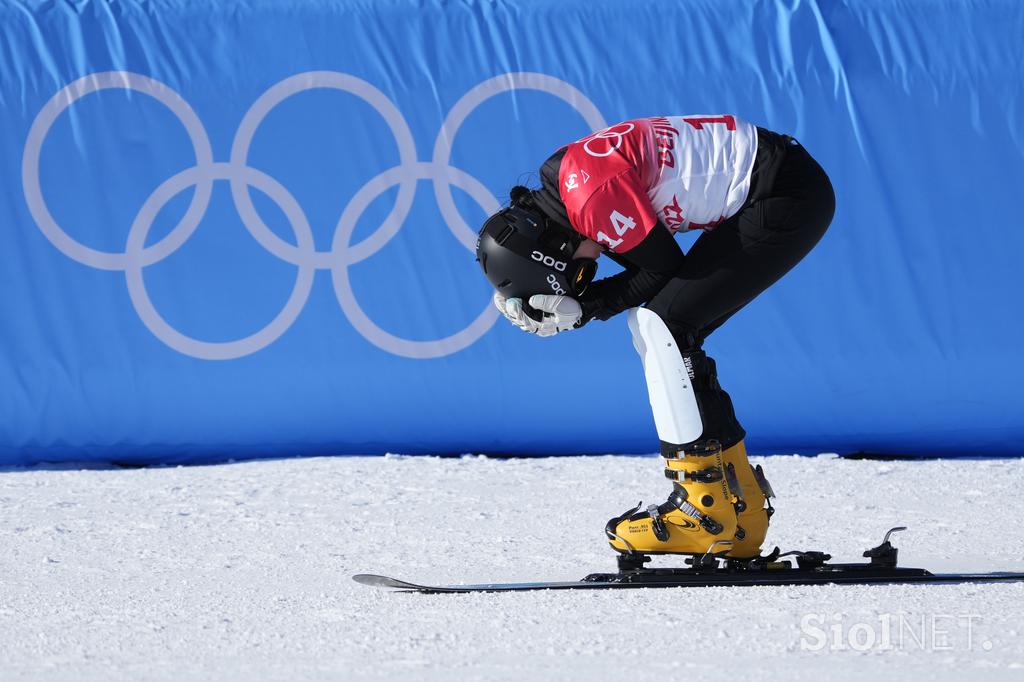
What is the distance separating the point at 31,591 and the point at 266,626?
93 centimetres

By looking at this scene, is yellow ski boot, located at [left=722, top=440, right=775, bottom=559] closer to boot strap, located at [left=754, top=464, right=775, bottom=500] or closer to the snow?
boot strap, located at [left=754, top=464, right=775, bottom=500]

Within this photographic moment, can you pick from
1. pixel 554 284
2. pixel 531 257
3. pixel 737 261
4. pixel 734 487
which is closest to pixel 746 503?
pixel 734 487

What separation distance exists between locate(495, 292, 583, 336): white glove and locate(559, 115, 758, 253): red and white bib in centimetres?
24

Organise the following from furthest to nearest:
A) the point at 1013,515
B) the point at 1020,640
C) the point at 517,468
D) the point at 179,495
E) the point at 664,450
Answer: the point at 517,468, the point at 179,495, the point at 1013,515, the point at 664,450, the point at 1020,640

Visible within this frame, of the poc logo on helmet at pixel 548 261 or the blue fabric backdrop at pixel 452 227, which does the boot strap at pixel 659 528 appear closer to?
the poc logo on helmet at pixel 548 261

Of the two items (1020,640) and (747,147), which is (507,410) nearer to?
(747,147)

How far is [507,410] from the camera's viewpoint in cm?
592

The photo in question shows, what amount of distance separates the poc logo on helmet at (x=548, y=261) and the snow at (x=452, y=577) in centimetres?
95

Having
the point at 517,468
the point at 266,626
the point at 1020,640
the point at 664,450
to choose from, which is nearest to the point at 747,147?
the point at 664,450

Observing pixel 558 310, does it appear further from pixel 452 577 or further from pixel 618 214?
pixel 452 577

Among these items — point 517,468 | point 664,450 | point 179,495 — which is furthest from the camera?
point 517,468

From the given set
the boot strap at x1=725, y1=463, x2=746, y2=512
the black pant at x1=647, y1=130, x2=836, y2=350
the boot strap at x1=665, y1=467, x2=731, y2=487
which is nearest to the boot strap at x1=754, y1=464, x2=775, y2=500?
the boot strap at x1=725, y1=463, x2=746, y2=512

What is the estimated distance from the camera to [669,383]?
3.43m

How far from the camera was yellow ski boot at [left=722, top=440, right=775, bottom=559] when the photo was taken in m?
3.52
